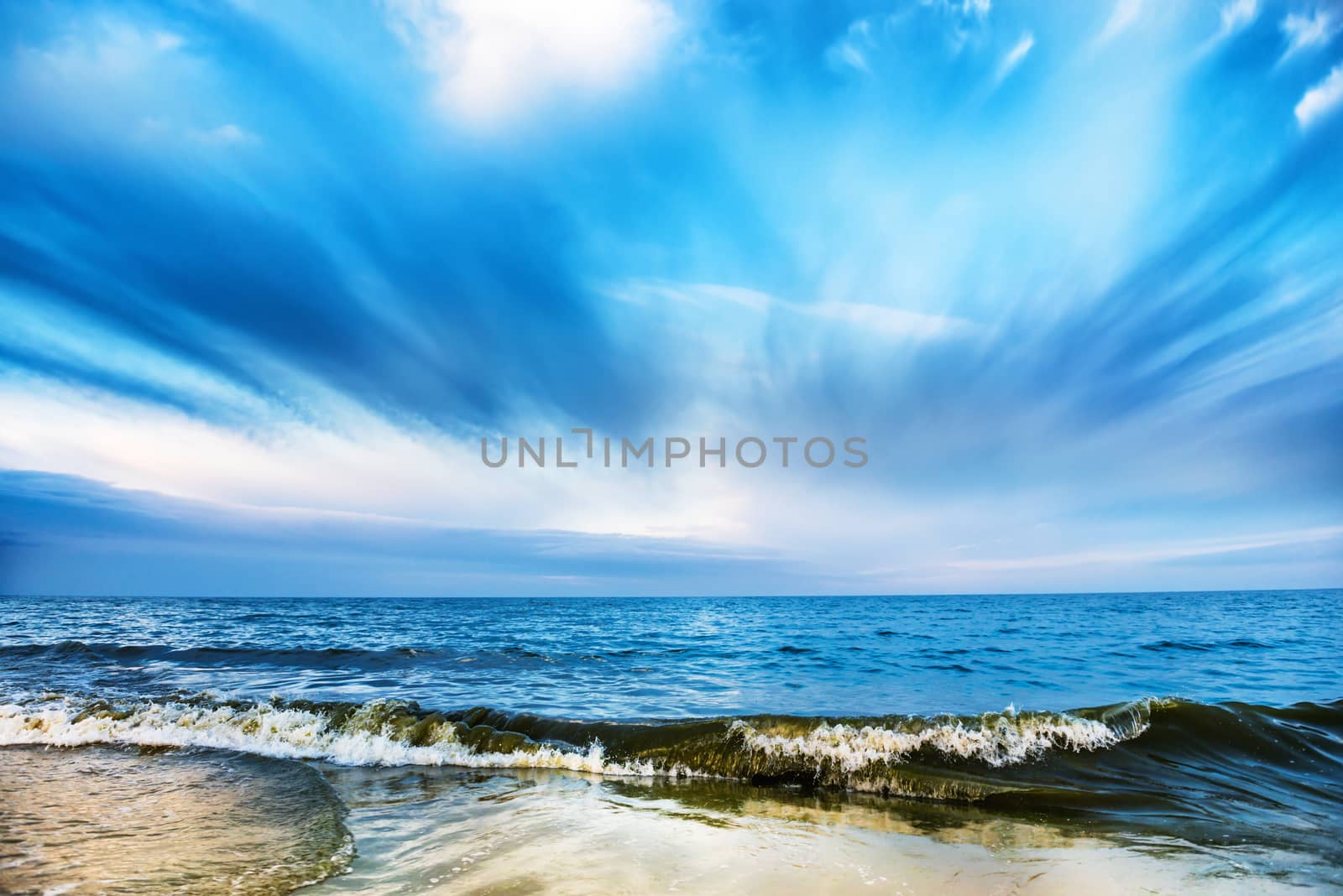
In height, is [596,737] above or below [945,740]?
below

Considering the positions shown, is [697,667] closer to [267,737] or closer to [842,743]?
[842,743]

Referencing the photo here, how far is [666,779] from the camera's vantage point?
8.09m

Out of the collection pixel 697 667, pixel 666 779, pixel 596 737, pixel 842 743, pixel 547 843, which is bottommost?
pixel 697 667

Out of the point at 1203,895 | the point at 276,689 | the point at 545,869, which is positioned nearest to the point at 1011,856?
the point at 1203,895

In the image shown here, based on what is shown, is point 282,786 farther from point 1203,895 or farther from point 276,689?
point 1203,895

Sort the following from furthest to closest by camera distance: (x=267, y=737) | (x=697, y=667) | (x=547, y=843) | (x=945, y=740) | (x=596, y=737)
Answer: (x=697, y=667) → (x=267, y=737) → (x=596, y=737) → (x=945, y=740) → (x=547, y=843)

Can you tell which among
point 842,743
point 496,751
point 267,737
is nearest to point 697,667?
point 496,751

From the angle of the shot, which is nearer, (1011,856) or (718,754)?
(1011,856)

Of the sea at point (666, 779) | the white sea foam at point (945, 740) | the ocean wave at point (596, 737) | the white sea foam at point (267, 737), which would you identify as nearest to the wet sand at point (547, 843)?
the sea at point (666, 779)

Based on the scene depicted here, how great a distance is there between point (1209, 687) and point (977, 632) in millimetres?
16863

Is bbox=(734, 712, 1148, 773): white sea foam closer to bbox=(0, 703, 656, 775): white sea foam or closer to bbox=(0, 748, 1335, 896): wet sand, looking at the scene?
bbox=(0, 748, 1335, 896): wet sand

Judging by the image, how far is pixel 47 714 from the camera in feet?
32.7

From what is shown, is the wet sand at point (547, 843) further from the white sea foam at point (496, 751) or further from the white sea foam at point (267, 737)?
the white sea foam at point (267, 737)

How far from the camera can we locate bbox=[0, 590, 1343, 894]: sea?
475cm
